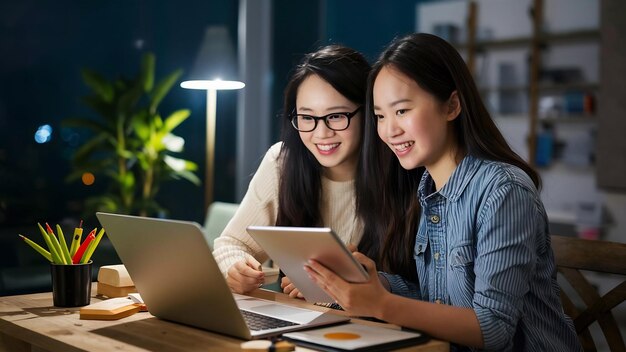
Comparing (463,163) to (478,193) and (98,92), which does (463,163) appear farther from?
(98,92)

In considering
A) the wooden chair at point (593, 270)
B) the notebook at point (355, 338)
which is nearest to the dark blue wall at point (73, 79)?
the wooden chair at point (593, 270)

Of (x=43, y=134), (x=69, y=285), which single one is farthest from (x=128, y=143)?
(x=69, y=285)

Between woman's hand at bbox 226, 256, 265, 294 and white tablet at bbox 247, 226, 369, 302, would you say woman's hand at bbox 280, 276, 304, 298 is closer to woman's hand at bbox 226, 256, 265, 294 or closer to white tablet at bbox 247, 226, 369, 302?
woman's hand at bbox 226, 256, 265, 294

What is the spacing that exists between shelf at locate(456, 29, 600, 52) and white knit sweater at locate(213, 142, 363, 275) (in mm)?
3726

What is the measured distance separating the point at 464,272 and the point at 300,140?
84cm

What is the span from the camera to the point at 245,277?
180cm

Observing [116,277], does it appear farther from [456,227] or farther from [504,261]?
[504,261]

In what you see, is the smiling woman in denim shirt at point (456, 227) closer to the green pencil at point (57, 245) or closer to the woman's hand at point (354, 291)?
the woman's hand at point (354, 291)

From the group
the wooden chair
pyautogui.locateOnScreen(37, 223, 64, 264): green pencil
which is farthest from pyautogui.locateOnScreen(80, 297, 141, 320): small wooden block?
the wooden chair

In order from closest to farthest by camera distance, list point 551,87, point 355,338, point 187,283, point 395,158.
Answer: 1. point 355,338
2. point 187,283
3. point 395,158
4. point 551,87

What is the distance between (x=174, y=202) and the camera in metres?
5.24

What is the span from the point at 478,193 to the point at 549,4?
14.6ft

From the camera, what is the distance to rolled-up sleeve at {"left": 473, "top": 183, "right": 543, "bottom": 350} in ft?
4.63

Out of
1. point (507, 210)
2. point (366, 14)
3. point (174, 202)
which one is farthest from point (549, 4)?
point (507, 210)
